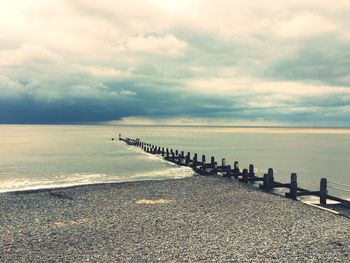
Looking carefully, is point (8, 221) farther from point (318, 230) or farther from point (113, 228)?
point (318, 230)

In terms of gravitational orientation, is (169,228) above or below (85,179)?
above

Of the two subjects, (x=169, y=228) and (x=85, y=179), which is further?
(x=85, y=179)

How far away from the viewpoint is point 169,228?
14.8 m

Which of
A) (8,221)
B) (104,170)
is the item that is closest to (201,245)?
(8,221)

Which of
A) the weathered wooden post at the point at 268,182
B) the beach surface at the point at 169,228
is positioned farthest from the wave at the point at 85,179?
the weathered wooden post at the point at 268,182

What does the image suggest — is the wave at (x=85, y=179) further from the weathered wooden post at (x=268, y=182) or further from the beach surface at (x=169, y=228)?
the weathered wooden post at (x=268, y=182)

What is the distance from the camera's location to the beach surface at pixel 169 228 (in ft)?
38.7

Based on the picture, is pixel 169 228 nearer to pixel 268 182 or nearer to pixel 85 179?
pixel 268 182

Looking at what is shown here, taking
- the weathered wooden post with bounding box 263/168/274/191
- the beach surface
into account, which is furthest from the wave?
the weathered wooden post with bounding box 263/168/274/191

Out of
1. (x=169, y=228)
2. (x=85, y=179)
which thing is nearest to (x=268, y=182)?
(x=169, y=228)

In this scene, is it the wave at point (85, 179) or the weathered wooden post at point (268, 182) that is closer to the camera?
the weathered wooden post at point (268, 182)

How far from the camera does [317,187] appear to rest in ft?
110

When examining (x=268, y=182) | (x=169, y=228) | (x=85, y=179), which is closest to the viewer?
(x=169, y=228)

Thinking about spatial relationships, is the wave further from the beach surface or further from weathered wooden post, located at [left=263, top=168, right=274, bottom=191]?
weathered wooden post, located at [left=263, top=168, right=274, bottom=191]
